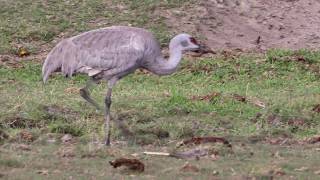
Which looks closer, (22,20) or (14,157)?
(14,157)

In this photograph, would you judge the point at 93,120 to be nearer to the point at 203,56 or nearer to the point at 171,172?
the point at 171,172

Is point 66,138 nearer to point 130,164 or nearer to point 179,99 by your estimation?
point 130,164

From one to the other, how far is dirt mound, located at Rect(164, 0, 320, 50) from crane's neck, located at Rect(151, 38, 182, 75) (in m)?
5.56

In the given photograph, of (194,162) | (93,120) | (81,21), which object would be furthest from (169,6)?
(194,162)

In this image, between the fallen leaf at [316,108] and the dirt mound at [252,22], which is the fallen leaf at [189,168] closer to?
the fallen leaf at [316,108]

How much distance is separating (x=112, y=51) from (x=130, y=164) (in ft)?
8.43

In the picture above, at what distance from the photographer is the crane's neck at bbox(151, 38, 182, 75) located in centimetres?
1058

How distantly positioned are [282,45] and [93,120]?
667cm

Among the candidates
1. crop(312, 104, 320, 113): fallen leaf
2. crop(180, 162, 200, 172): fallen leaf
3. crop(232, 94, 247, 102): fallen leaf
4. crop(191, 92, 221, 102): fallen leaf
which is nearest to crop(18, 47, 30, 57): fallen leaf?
crop(191, 92, 221, 102): fallen leaf

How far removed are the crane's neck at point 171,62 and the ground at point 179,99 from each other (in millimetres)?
630

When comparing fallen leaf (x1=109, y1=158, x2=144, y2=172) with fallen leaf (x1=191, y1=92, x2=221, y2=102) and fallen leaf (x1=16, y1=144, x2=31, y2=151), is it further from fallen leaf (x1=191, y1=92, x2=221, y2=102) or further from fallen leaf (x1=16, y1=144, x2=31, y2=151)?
fallen leaf (x1=191, y1=92, x2=221, y2=102)

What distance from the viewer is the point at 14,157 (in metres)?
8.30

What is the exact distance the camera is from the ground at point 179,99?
838 cm

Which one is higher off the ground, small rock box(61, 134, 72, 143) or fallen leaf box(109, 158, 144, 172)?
fallen leaf box(109, 158, 144, 172)
